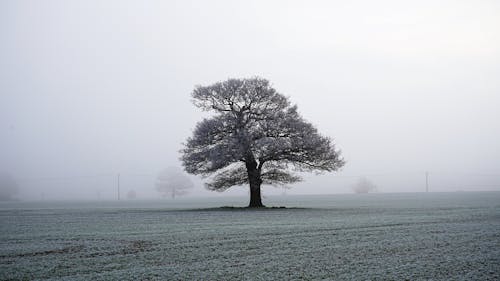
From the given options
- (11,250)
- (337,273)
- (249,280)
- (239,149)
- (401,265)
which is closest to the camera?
(249,280)

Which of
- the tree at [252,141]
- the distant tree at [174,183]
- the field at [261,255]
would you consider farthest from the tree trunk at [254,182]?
the distant tree at [174,183]

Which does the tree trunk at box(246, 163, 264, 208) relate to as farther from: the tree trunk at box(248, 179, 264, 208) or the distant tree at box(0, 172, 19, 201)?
the distant tree at box(0, 172, 19, 201)

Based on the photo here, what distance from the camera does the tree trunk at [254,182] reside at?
1592 inches

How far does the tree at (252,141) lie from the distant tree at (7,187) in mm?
128373

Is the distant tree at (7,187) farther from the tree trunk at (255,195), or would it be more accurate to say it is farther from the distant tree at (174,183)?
the tree trunk at (255,195)

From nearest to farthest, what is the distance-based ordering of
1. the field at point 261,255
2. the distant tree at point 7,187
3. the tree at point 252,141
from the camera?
1. the field at point 261,255
2. the tree at point 252,141
3. the distant tree at point 7,187

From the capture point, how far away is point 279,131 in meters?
39.4

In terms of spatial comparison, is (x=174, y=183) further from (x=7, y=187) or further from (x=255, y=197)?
(x=255, y=197)

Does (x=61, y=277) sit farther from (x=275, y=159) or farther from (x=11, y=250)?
(x=275, y=159)

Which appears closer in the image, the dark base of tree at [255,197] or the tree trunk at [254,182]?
the tree trunk at [254,182]

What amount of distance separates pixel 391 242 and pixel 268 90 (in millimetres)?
26981

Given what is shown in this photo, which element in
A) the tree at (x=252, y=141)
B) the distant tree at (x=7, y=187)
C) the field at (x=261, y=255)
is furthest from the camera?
the distant tree at (x=7, y=187)

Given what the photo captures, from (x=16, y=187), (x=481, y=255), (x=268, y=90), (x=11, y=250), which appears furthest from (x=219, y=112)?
(x=16, y=187)

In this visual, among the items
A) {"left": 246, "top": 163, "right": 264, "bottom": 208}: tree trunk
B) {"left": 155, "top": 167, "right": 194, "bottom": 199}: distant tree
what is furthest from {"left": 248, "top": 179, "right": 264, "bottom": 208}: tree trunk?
{"left": 155, "top": 167, "right": 194, "bottom": 199}: distant tree
